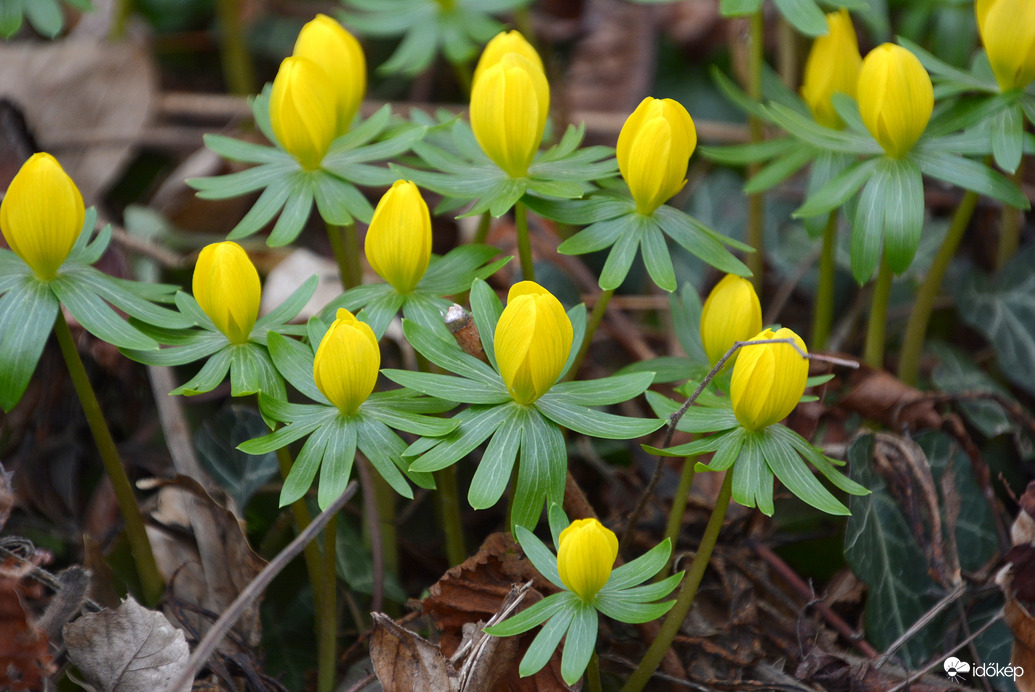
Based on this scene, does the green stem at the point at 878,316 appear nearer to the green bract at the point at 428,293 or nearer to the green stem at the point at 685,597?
the green stem at the point at 685,597

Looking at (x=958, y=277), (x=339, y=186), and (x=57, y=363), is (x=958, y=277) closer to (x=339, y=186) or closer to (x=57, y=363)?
(x=339, y=186)

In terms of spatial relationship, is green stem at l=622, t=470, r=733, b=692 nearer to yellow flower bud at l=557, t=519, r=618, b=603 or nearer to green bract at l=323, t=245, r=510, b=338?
yellow flower bud at l=557, t=519, r=618, b=603

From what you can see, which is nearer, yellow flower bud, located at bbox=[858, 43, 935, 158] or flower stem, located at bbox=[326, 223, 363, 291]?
yellow flower bud, located at bbox=[858, 43, 935, 158]

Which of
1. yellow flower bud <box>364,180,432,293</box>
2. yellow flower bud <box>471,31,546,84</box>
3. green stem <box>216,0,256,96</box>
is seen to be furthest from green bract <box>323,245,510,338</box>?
green stem <box>216,0,256,96</box>

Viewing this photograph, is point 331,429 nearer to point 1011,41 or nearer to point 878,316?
point 878,316

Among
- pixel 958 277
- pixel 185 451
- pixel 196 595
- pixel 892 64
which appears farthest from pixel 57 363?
pixel 958 277

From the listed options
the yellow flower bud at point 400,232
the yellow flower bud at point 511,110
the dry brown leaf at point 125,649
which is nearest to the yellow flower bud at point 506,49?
the yellow flower bud at point 511,110

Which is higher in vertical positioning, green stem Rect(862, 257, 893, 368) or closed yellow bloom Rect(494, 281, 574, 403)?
closed yellow bloom Rect(494, 281, 574, 403)
